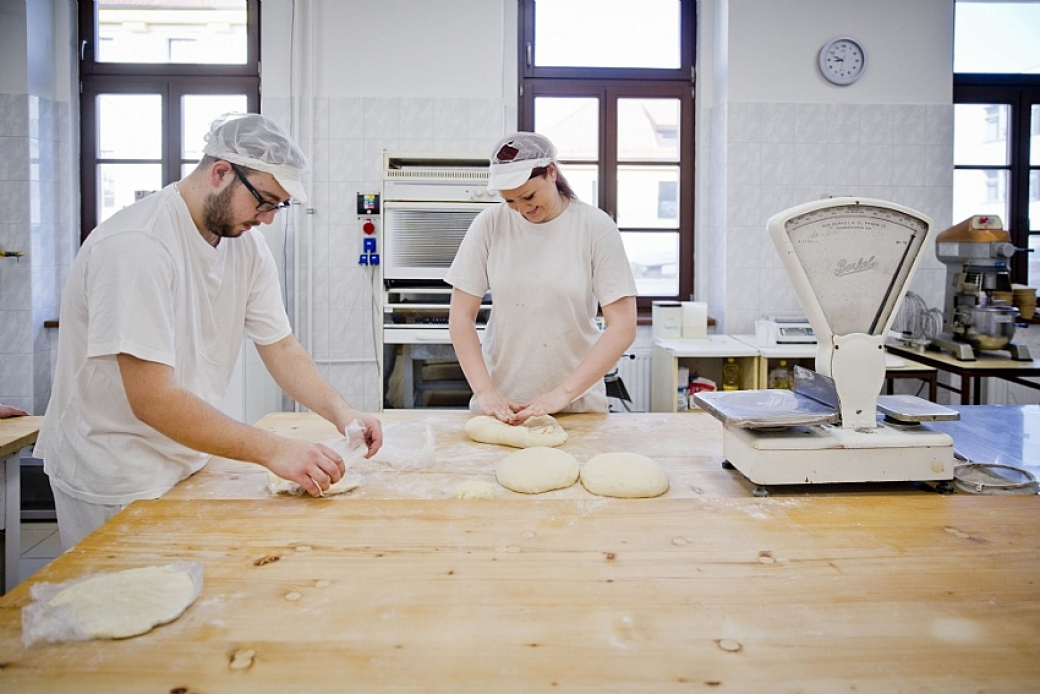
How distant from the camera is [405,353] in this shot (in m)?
4.24

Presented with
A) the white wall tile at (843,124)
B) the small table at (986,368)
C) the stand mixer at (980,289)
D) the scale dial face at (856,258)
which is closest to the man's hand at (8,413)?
the scale dial face at (856,258)

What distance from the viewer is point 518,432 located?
189cm

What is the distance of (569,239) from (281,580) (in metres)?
1.51

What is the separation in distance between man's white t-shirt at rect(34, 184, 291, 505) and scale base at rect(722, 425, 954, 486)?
1.15m

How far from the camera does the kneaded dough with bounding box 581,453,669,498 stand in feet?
4.86

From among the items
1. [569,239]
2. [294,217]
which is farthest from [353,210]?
[569,239]

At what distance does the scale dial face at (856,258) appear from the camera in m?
1.50

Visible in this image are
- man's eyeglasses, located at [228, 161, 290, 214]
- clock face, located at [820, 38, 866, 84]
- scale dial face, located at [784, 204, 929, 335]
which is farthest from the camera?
clock face, located at [820, 38, 866, 84]

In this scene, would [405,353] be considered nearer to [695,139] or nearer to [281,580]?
[695,139]

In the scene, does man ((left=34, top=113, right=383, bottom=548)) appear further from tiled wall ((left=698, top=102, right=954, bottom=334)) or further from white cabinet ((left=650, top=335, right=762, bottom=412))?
tiled wall ((left=698, top=102, right=954, bottom=334))

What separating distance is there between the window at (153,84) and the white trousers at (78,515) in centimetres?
390

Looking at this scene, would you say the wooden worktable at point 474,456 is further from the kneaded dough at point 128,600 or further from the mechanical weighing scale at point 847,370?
the kneaded dough at point 128,600

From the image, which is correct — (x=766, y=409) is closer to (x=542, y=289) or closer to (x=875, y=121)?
(x=542, y=289)

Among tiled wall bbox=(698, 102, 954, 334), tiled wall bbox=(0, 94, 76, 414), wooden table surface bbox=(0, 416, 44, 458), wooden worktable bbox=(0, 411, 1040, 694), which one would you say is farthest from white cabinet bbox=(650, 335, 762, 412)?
tiled wall bbox=(0, 94, 76, 414)
